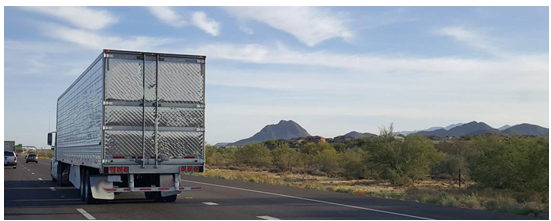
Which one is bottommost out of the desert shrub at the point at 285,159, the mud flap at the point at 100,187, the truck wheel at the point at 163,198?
the truck wheel at the point at 163,198

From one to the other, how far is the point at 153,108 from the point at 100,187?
2663 mm

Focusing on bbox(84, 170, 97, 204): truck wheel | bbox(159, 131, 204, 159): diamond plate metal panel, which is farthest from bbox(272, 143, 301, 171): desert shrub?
bbox(159, 131, 204, 159): diamond plate metal panel

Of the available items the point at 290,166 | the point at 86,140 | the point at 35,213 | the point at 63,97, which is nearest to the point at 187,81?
the point at 86,140

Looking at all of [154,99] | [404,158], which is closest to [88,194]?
[154,99]

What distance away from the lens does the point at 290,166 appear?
6134 cm

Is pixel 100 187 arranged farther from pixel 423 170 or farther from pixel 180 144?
pixel 423 170

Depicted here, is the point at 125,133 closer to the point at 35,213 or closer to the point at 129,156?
the point at 129,156

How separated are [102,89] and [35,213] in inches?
136

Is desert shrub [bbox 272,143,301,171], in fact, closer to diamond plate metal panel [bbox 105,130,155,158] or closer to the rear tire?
the rear tire

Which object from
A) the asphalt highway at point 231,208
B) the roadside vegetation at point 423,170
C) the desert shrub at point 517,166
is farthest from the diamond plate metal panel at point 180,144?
the desert shrub at point 517,166

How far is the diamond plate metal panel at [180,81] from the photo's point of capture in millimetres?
17484

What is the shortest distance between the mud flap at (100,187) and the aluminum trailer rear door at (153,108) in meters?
1.24

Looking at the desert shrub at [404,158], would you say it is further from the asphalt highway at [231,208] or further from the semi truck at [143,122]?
the semi truck at [143,122]

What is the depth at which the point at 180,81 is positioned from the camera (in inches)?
696
